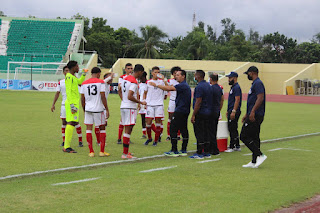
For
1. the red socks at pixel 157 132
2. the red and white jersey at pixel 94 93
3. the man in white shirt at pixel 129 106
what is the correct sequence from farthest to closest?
the red socks at pixel 157 132, the red and white jersey at pixel 94 93, the man in white shirt at pixel 129 106

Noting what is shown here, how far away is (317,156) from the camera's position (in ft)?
36.6

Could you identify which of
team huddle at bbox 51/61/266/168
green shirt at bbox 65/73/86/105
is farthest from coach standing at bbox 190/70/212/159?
green shirt at bbox 65/73/86/105

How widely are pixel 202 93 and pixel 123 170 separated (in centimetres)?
275

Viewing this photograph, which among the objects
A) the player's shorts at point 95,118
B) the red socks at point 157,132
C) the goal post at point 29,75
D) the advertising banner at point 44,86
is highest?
the goal post at point 29,75

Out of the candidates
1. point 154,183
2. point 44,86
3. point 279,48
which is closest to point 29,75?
point 44,86

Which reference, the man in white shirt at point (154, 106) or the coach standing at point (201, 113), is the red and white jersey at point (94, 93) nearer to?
the coach standing at point (201, 113)

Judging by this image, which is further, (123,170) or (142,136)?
(142,136)

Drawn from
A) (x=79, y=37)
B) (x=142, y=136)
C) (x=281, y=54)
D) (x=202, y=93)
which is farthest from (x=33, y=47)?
(x=202, y=93)

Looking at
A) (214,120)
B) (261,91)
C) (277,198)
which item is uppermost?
(261,91)

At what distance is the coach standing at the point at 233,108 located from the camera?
1154 cm

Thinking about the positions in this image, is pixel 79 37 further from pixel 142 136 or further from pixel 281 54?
pixel 142 136

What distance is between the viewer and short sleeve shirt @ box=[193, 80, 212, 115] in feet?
34.5

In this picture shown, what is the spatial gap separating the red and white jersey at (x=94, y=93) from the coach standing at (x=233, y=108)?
3.26 meters

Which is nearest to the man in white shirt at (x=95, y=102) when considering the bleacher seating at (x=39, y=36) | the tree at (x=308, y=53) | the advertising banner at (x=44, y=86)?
the advertising banner at (x=44, y=86)
